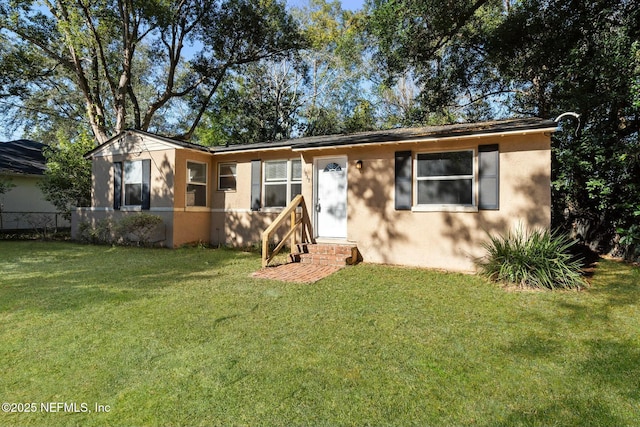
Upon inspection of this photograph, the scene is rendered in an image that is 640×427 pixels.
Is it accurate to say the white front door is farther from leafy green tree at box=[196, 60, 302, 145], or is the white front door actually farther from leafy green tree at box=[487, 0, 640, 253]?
leafy green tree at box=[196, 60, 302, 145]

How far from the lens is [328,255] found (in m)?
7.84

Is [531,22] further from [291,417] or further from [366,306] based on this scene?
[291,417]

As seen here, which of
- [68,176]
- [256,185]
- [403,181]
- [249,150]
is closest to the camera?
[403,181]

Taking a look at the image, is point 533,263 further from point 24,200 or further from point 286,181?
point 24,200

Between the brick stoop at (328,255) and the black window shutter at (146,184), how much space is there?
590cm

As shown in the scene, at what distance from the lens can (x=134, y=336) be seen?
3.66 m

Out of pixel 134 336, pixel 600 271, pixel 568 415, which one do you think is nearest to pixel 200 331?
pixel 134 336

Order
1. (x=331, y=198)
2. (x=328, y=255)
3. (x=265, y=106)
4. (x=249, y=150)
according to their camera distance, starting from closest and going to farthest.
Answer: (x=328, y=255)
(x=331, y=198)
(x=249, y=150)
(x=265, y=106)

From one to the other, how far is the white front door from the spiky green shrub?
3.42 meters

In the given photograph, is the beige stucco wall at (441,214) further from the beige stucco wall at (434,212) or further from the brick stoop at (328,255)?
the brick stoop at (328,255)

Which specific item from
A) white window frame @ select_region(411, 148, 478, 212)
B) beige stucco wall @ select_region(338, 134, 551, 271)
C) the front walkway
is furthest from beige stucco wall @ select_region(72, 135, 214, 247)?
white window frame @ select_region(411, 148, 478, 212)

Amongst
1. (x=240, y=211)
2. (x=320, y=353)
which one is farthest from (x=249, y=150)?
(x=320, y=353)

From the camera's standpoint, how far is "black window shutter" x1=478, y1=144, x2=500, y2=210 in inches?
271

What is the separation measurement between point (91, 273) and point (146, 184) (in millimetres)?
5130
